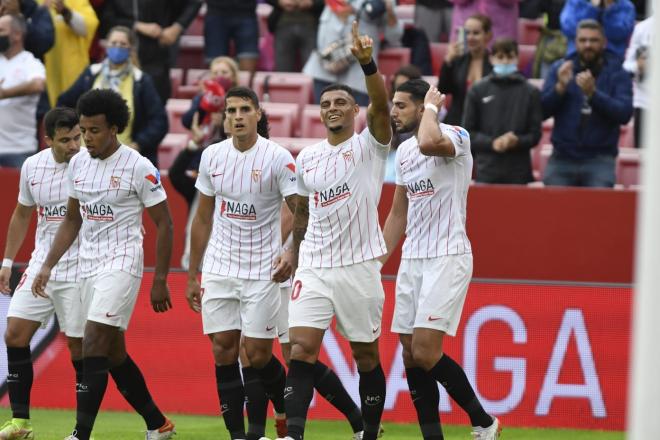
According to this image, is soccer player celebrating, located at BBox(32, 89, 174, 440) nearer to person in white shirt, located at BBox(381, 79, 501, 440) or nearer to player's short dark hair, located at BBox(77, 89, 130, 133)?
player's short dark hair, located at BBox(77, 89, 130, 133)

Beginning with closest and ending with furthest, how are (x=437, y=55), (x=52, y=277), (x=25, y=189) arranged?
1. (x=52, y=277)
2. (x=25, y=189)
3. (x=437, y=55)

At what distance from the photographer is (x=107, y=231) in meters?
7.68

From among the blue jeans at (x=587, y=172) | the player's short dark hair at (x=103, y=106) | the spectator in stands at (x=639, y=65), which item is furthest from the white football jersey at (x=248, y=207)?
the spectator in stands at (x=639, y=65)

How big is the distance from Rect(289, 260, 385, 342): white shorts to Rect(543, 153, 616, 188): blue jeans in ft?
14.7

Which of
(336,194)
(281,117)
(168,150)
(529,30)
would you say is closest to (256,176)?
(336,194)

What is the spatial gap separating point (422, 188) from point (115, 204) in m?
1.87

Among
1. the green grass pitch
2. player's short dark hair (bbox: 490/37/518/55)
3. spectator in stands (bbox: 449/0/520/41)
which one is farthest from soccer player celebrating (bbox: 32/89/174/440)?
spectator in stands (bbox: 449/0/520/41)

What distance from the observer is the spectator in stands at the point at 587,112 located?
438 inches

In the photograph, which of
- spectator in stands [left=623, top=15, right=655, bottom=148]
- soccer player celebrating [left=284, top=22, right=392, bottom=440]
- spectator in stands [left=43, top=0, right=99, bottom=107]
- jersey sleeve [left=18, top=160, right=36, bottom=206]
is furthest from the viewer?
spectator in stands [left=43, top=0, right=99, bottom=107]

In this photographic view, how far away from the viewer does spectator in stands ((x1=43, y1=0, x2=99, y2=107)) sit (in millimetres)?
12883

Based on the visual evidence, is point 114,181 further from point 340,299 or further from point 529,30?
point 529,30

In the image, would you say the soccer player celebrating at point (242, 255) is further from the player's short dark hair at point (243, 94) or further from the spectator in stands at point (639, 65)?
the spectator in stands at point (639, 65)

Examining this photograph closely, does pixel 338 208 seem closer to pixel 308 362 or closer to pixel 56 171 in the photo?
pixel 308 362

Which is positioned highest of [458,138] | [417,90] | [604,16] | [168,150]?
[604,16]
